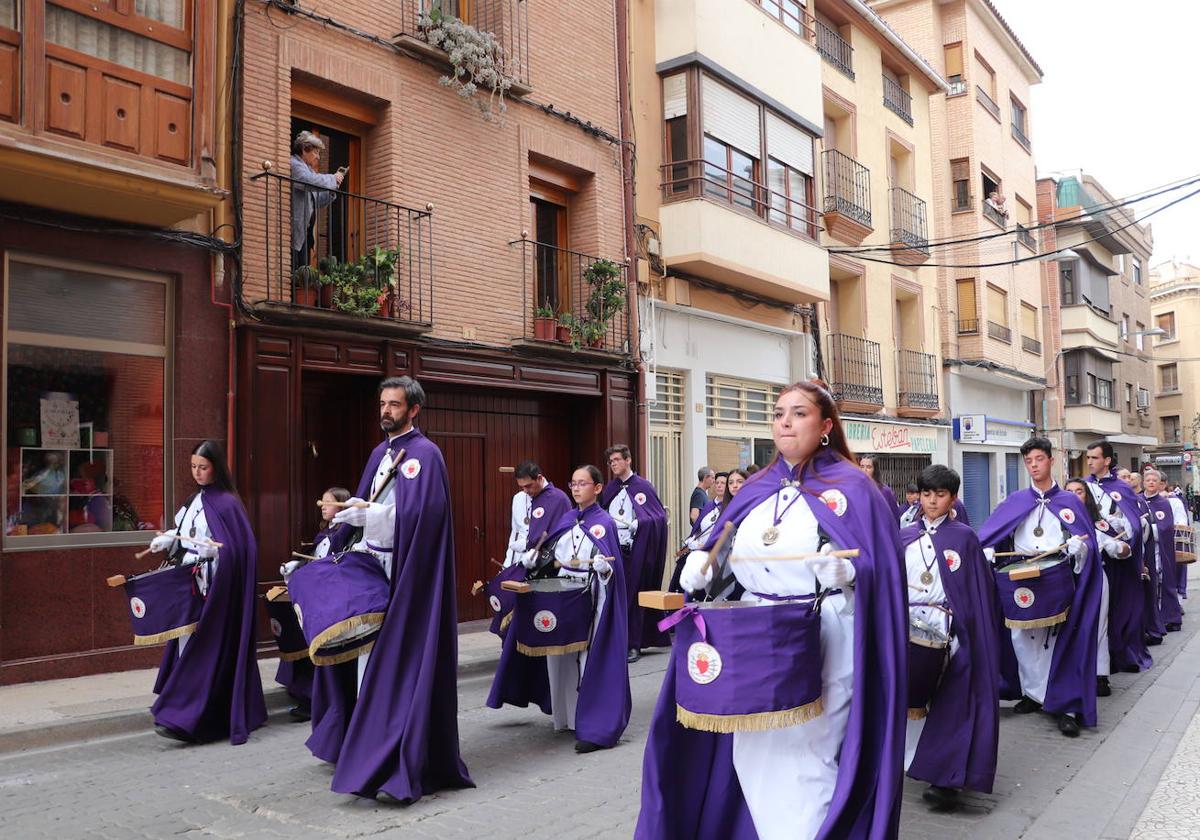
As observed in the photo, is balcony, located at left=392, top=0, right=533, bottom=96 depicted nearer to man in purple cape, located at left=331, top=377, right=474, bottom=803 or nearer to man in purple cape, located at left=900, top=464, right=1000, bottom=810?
man in purple cape, located at left=331, top=377, right=474, bottom=803

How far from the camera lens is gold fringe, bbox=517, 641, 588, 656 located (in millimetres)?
7098

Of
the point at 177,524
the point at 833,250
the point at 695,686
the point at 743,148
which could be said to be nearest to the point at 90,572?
the point at 177,524

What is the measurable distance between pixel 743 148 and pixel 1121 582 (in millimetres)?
10107

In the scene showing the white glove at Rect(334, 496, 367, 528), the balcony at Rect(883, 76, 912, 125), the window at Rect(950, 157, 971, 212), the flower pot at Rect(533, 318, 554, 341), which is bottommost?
the white glove at Rect(334, 496, 367, 528)

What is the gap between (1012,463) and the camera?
105 feet

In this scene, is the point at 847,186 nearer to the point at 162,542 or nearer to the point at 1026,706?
the point at 1026,706

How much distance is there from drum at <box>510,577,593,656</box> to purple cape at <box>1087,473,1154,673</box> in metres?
5.49

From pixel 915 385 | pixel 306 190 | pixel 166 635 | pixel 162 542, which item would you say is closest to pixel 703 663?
pixel 166 635

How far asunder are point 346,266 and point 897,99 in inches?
711

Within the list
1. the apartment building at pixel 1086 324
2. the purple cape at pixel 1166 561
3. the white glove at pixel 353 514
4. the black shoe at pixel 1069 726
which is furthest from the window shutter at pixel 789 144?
the apartment building at pixel 1086 324

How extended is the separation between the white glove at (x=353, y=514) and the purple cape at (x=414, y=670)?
206 mm

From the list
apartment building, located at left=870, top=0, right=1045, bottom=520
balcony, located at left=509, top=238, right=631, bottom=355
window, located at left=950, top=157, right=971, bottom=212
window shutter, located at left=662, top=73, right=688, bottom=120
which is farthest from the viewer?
window, located at left=950, top=157, right=971, bottom=212

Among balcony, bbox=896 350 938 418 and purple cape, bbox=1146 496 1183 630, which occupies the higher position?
balcony, bbox=896 350 938 418

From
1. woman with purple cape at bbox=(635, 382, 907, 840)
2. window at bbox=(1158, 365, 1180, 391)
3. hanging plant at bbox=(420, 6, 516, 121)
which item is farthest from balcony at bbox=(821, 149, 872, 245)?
window at bbox=(1158, 365, 1180, 391)
